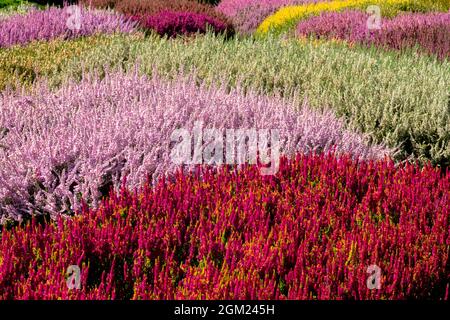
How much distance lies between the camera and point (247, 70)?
6285 mm

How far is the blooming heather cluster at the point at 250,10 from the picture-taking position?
44.5ft

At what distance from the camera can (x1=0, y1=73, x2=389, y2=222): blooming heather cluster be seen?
3934 millimetres

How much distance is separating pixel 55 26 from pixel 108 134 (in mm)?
5157

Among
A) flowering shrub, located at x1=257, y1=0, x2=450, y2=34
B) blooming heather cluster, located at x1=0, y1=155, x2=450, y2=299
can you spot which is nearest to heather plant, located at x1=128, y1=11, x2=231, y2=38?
flowering shrub, located at x1=257, y1=0, x2=450, y2=34

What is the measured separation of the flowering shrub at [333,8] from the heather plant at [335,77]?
161 inches
